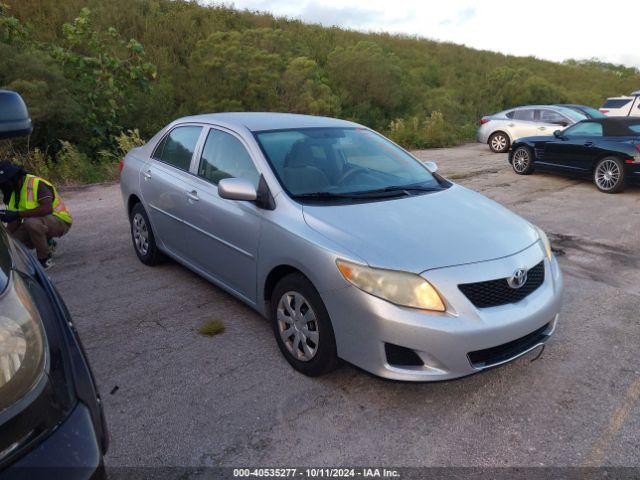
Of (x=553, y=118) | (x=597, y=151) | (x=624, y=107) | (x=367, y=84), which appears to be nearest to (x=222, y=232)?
(x=597, y=151)

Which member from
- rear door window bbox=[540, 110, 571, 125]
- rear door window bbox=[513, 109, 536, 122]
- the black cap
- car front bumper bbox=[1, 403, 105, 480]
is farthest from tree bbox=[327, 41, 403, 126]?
car front bumper bbox=[1, 403, 105, 480]

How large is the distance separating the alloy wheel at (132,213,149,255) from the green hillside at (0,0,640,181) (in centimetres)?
565

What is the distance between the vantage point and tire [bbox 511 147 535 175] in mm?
10891

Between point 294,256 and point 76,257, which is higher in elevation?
point 294,256

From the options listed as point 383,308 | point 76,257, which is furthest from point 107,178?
point 383,308

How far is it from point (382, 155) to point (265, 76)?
1214 cm

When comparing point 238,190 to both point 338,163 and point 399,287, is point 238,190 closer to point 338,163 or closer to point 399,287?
point 338,163

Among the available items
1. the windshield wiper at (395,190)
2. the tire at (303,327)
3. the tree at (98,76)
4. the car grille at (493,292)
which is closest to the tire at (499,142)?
the tree at (98,76)

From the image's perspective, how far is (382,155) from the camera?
4.32 meters

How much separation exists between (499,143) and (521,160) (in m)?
4.39

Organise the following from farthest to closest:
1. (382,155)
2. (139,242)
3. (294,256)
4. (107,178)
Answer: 1. (107,178)
2. (139,242)
3. (382,155)
4. (294,256)

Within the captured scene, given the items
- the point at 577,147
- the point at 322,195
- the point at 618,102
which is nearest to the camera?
the point at 322,195

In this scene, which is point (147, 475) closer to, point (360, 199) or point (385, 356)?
point (385, 356)

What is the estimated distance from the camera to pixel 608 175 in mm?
9328
